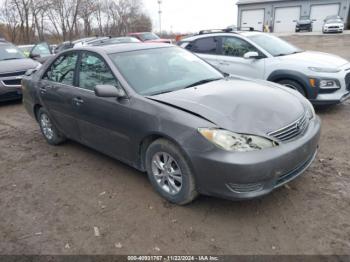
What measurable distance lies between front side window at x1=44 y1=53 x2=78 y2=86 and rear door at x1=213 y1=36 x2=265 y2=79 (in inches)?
142

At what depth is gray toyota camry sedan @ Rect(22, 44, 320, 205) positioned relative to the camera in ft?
9.47

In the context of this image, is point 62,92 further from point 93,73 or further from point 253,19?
Result: point 253,19

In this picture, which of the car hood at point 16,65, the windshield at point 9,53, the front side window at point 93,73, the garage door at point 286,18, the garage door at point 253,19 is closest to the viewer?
the front side window at point 93,73

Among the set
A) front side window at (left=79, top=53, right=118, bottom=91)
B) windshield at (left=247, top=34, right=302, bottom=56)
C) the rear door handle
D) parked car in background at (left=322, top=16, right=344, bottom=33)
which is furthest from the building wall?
the rear door handle

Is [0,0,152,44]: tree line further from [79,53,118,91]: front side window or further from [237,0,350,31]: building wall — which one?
[79,53,118,91]: front side window

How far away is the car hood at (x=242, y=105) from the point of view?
118 inches

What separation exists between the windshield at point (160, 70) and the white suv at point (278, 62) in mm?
2351

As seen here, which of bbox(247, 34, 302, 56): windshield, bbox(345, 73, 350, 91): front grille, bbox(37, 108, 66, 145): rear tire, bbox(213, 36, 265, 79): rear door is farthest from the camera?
bbox(247, 34, 302, 56): windshield

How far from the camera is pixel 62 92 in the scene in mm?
4555

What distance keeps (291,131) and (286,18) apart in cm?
4565

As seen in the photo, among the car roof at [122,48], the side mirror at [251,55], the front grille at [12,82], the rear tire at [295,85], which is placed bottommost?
the front grille at [12,82]

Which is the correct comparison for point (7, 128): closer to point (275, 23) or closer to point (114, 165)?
point (114, 165)

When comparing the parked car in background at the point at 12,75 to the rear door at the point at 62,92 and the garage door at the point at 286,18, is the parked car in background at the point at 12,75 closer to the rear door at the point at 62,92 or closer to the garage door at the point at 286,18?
the rear door at the point at 62,92

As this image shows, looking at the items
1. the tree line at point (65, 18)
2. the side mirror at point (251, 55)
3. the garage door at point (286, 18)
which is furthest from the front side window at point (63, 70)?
the garage door at point (286, 18)
